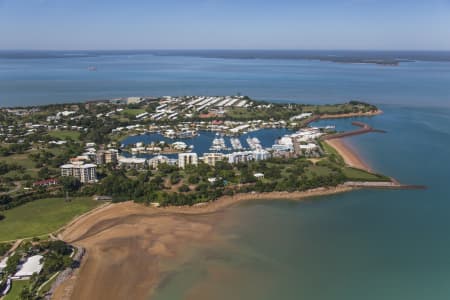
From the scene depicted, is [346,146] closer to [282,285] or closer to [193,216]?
[193,216]

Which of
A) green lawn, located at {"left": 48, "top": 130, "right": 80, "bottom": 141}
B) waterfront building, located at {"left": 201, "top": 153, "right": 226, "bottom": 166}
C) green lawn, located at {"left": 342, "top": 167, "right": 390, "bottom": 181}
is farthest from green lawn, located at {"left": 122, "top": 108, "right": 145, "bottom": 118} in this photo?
green lawn, located at {"left": 342, "top": 167, "right": 390, "bottom": 181}

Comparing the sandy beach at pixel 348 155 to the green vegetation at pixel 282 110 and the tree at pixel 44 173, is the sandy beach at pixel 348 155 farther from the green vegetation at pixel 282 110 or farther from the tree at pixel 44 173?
the tree at pixel 44 173

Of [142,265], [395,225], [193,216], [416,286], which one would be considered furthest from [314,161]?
[142,265]

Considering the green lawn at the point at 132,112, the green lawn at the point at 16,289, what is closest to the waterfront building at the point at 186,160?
the green lawn at the point at 16,289

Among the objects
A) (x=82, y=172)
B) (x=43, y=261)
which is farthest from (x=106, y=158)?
(x=43, y=261)

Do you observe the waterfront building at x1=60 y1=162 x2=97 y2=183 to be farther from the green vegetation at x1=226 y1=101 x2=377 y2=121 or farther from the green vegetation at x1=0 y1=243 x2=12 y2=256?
the green vegetation at x1=226 y1=101 x2=377 y2=121
